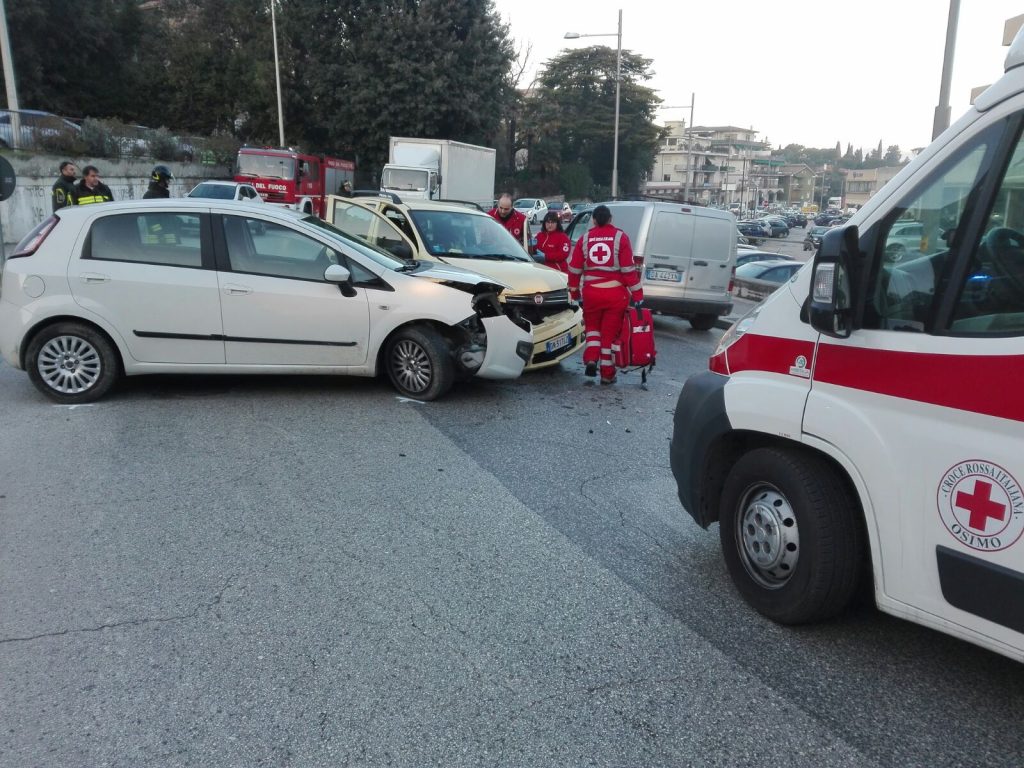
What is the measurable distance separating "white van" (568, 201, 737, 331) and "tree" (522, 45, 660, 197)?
53.7 meters

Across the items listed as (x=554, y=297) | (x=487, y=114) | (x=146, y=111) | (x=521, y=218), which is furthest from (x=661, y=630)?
(x=146, y=111)

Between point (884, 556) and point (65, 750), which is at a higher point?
point (884, 556)

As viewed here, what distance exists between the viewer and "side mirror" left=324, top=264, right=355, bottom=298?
7410mm

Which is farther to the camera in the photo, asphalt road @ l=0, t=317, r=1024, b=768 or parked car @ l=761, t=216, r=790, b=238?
parked car @ l=761, t=216, r=790, b=238

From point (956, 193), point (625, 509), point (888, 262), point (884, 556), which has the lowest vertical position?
point (625, 509)

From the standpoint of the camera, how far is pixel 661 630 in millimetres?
3773

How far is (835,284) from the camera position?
3.28 meters

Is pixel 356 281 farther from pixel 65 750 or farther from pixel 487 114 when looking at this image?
pixel 487 114

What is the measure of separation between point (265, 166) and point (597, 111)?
140ft

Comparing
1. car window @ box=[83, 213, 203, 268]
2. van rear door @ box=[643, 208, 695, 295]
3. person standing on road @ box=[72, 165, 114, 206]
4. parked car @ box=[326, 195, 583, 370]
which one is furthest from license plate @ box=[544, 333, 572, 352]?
person standing on road @ box=[72, 165, 114, 206]

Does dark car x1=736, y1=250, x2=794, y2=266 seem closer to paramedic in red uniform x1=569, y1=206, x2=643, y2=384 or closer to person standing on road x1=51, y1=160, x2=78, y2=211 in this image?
paramedic in red uniform x1=569, y1=206, x2=643, y2=384

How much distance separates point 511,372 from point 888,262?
4915 millimetres

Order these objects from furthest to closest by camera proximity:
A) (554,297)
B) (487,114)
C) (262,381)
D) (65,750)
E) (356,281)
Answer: (487,114) < (554,297) < (262,381) < (356,281) < (65,750)

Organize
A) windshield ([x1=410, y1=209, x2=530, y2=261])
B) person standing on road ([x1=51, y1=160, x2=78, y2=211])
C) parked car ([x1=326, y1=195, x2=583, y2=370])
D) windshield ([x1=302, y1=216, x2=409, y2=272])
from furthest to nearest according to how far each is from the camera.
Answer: person standing on road ([x1=51, y1=160, x2=78, y2=211]) → windshield ([x1=410, y1=209, x2=530, y2=261]) → parked car ([x1=326, y1=195, x2=583, y2=370]) → windshield ([x1=302, y1=216, x2=409, y2=272])
